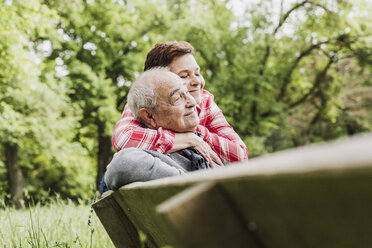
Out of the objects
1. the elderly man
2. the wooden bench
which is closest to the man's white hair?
the elderly man

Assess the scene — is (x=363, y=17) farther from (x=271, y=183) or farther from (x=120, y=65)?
(x=271, y=183)

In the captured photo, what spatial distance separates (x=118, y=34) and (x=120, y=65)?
5.06 ft

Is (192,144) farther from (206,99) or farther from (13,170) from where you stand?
(13,170)

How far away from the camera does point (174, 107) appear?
2066 mm

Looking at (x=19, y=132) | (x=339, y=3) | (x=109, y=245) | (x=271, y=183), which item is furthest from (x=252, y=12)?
(x=271, y=183)

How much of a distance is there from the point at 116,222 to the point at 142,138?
454 mm

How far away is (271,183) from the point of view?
578mm

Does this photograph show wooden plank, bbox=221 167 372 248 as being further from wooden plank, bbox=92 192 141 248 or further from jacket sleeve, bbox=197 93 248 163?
jacket sleeve, bbox=197 93 248 163

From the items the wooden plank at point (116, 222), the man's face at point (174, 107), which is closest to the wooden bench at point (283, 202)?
the wooden plank at point (116, 222)

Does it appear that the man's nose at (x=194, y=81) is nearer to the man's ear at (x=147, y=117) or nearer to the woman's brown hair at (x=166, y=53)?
the woman's brown hair at (x=166, y=53)

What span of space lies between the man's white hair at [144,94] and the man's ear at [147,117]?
3cm

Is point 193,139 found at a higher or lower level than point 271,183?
lower

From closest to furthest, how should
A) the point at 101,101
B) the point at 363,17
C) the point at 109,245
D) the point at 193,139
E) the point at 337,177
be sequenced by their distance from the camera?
1. the point at 337,177
2. the point at 193,139
3. the point at 109,245
4. the point at 101,101
5. the point at 363,17

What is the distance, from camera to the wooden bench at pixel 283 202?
1.52ft
